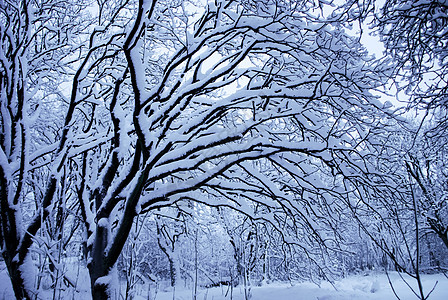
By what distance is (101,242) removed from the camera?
421 centimetres

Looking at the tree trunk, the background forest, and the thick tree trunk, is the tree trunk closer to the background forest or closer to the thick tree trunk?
the background forest

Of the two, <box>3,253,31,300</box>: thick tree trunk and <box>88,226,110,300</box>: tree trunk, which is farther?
<box>3,253,31,300</box>: thick tree trunk

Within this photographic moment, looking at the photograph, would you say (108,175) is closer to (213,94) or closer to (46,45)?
(213,94)

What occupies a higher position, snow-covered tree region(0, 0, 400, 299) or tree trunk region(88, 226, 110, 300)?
snow-covered tree region(0, 0, 400, 299)

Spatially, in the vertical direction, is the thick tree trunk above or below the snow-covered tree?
below

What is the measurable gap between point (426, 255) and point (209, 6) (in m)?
31.4

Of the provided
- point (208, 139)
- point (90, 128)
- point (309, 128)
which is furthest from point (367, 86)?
point (90, 128)

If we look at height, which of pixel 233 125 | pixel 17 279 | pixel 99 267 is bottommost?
pixel 17 279

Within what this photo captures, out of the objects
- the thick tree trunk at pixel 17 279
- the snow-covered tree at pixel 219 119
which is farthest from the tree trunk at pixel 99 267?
the thick tree trunk at pixel 17 279

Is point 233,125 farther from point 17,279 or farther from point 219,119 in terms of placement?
point 17,279

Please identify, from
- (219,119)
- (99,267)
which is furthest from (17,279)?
(219,119)

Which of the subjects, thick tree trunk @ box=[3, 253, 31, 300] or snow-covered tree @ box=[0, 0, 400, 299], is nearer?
snow-covered tree @ box=[0, 0, 400, 299]

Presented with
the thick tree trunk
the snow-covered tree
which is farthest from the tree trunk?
the thick tree trunk

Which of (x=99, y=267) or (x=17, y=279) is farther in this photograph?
(x=17, y=279)
